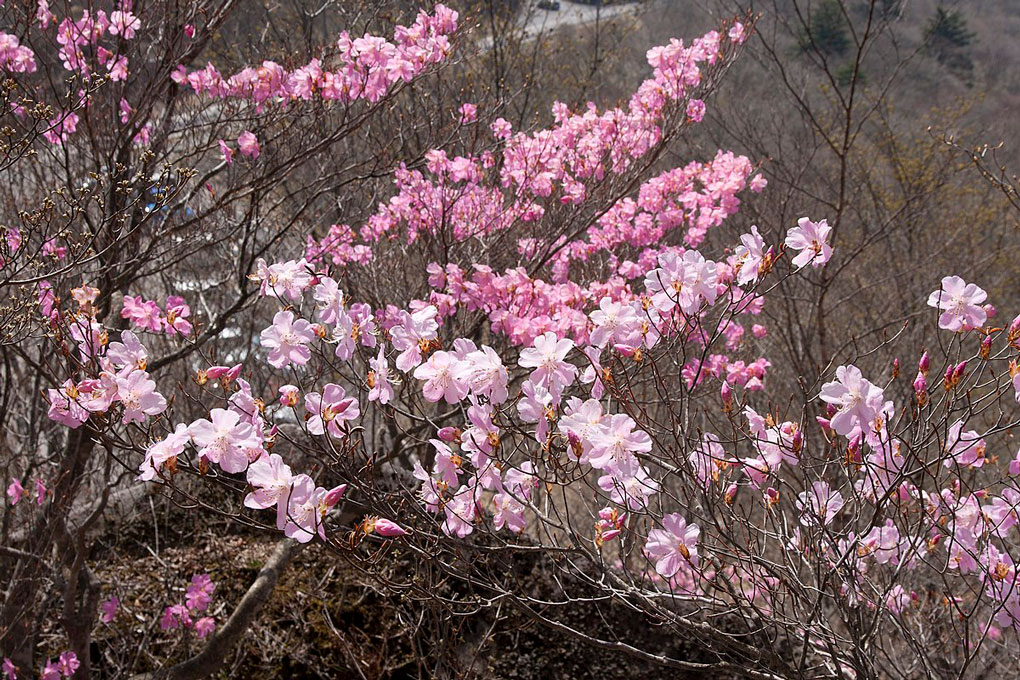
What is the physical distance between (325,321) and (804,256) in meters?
1.36

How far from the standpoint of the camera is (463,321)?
365cm

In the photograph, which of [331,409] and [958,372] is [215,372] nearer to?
[331,409]

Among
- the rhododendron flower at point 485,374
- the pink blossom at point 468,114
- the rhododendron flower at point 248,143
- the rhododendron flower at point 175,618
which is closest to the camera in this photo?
the rhododendron flower at point 485,374

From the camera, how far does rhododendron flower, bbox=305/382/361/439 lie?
1.85 m

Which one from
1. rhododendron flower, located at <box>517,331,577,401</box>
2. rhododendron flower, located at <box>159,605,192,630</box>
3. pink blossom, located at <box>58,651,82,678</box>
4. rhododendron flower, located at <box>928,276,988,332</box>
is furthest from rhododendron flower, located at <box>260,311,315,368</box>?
rhododendron flower, located at <box>159,605,192,630</box>

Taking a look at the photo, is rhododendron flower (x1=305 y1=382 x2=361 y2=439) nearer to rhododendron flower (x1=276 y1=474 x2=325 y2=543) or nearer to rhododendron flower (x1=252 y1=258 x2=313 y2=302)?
rhododendron flower (x1=276 y1=474 x2=325 y2=543)

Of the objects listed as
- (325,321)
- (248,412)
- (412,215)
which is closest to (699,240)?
(412,215)

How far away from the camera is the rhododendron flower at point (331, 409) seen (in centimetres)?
185

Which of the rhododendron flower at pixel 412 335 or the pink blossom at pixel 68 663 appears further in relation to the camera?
the pink blossom at pixel 68 663

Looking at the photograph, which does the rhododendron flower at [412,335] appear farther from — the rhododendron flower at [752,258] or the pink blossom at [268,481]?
the rhododendron flower at [752,258]

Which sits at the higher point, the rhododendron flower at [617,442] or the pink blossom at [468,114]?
the pink blossom at [468,114]

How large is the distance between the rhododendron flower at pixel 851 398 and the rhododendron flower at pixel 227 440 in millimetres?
1319

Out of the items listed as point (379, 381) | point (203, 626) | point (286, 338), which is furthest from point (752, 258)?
point (203, 626)

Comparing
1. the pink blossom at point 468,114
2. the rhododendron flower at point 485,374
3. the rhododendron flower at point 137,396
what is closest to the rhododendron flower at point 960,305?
the rhododendron flower at point 485,374
